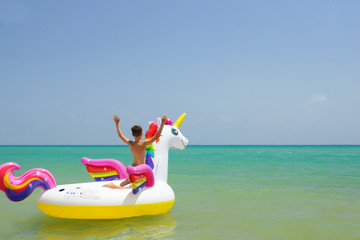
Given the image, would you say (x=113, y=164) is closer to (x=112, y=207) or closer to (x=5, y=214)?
(x=112, y=207)

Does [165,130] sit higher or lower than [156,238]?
higher

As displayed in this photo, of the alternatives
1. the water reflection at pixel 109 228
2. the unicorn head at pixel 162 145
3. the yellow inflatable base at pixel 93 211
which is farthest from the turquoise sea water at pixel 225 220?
the unicorn head at pixel 162 145

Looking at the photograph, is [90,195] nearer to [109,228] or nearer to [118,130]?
[109,228]

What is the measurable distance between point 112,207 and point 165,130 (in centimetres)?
167

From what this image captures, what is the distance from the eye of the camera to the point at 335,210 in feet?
16.3

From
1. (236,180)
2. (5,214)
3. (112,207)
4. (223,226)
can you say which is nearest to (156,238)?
(112,207)

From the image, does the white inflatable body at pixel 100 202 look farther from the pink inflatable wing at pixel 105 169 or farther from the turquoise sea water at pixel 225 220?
the pink inflatable wing at pixel 105 169

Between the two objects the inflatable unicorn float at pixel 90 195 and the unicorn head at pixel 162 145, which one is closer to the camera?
the inflatable unicorn float at pixel 90 195

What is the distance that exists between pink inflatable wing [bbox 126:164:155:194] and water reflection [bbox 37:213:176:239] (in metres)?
0.49

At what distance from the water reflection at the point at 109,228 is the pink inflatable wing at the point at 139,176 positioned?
19.4 inches

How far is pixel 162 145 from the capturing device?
197 inches

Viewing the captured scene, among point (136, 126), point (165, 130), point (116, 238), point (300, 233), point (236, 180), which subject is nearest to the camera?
point (116, 238)

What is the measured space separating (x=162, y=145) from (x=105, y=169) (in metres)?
1.00

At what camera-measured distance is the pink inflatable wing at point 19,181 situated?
376 cm
